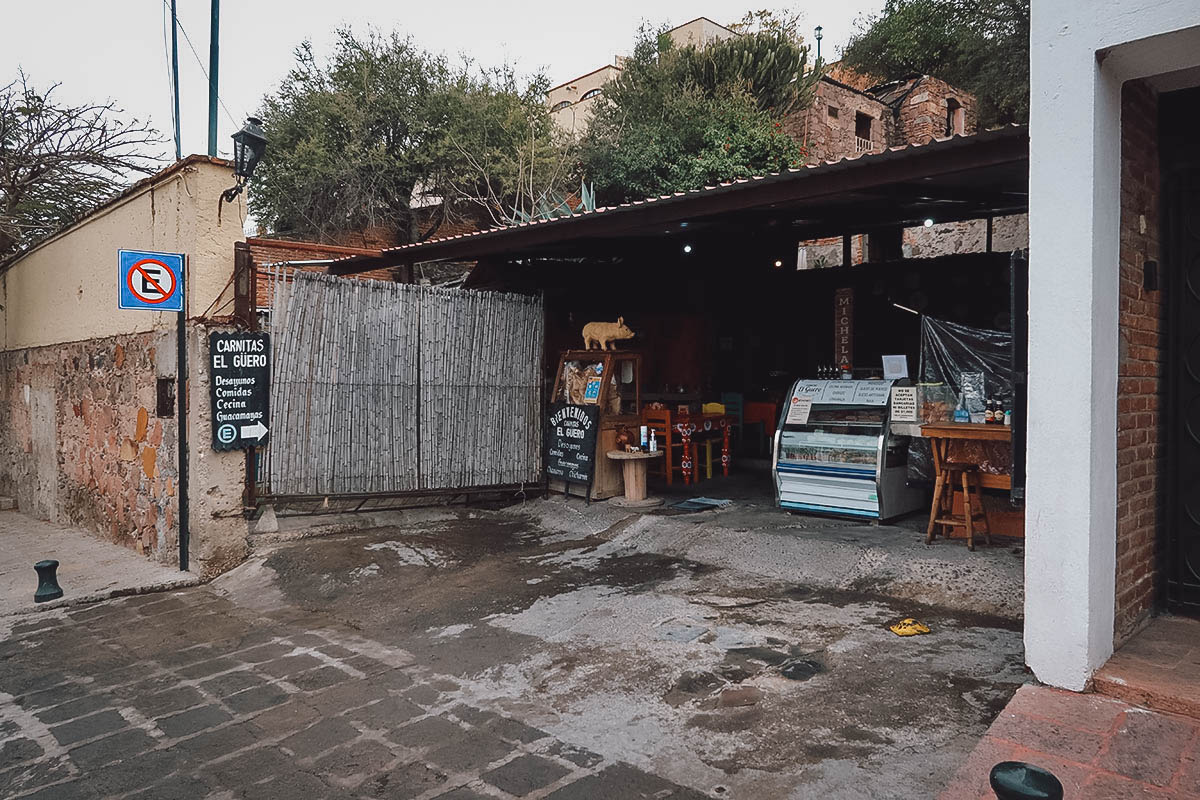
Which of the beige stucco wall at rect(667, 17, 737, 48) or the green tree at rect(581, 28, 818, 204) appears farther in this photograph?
the beige stucco wall at rect(667, 17, 737, 48)

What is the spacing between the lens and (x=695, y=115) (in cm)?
2131

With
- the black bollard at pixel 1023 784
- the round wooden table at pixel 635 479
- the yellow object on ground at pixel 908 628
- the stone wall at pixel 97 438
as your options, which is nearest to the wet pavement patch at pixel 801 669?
the yellow object on ground at pixel 908 628

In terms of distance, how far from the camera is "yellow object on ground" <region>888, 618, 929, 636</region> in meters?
4.91

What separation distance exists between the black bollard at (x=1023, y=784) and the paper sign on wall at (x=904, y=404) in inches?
208

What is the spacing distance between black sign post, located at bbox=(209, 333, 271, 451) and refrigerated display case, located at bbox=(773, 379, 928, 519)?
5.14 metres

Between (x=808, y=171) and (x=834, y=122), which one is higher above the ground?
(x=834, y=122)

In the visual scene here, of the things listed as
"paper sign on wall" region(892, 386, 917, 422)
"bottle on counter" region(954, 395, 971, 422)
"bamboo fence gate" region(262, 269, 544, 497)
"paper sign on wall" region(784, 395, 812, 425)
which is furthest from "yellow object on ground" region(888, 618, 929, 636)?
"bamboo fence gate" region(262, 269, 544, 497)

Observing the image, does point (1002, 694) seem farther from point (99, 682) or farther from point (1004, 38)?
point (1004, 38)

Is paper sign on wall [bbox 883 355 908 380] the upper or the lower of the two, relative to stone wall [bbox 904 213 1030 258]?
lower

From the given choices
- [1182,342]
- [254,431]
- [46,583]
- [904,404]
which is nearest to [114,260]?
[254,431]

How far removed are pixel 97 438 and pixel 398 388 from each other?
3.89 meters

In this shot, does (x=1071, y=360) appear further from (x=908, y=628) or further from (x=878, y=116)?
(x=878, y=116)

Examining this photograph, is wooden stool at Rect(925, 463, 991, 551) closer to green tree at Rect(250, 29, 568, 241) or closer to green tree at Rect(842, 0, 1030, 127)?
green tree at Rect(842, 0, 1030, 127)

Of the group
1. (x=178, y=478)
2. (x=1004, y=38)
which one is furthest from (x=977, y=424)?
(x=1004, y=38)
